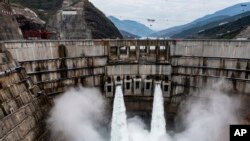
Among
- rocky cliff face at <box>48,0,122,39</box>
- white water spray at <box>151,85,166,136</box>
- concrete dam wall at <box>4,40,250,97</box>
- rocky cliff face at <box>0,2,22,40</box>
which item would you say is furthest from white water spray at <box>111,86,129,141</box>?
rocky cliff face at <box>48,0,122,39</box>

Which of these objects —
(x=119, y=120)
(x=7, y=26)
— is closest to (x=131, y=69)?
(x=119, y=120)

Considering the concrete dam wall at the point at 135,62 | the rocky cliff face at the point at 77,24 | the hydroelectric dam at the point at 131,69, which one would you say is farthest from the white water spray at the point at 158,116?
the rocky cliff face at the point at 77,24

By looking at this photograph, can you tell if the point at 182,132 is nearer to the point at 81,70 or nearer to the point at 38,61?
the point at 81,70

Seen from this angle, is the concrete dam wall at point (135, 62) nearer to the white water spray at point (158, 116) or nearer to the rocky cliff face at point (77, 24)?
the white water spray at point (158, 116)

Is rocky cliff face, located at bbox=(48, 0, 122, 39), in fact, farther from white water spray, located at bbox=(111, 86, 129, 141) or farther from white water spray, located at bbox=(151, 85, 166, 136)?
white water spray, located at bbox=(151, 85, 166, 136)

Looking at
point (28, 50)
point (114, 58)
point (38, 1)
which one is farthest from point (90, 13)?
point (28, 50)

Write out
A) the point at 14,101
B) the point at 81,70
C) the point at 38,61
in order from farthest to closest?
the point at 81,70 < the point at 38,61 < the point at 14,101

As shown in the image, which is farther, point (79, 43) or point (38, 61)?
point (79, 43)
